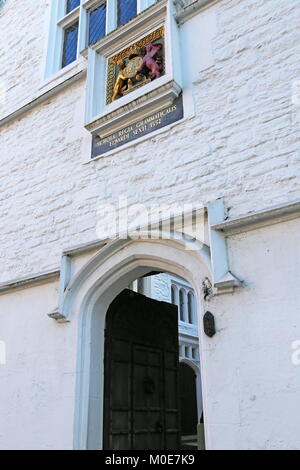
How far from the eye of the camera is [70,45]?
6.97 metres

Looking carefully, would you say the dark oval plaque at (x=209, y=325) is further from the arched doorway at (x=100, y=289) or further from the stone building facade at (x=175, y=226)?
the arched doorway at (x=100, y=289)

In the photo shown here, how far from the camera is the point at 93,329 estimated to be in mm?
4410

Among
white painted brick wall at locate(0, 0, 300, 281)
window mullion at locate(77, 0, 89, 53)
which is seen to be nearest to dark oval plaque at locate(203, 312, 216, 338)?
white painted brick wall at locate(0, 0, 300, 281)

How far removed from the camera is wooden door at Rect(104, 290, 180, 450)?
448 cm

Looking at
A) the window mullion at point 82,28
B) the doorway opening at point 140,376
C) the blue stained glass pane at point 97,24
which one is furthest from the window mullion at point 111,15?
the doorway opening at point 140,376

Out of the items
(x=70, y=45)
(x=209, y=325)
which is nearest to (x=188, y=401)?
(x=70, y=45)

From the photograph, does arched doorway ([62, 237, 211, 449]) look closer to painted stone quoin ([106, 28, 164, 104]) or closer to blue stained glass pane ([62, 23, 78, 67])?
painted stone quoin ([106, 28, 164, 104])

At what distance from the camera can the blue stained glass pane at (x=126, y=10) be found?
20.0 ft

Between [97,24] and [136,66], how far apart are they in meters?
2.07

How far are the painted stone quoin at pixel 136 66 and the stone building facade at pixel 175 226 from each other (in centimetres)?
14

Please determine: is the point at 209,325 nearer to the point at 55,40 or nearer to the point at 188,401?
the point at 55,40

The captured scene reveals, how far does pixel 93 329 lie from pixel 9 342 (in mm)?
1248
